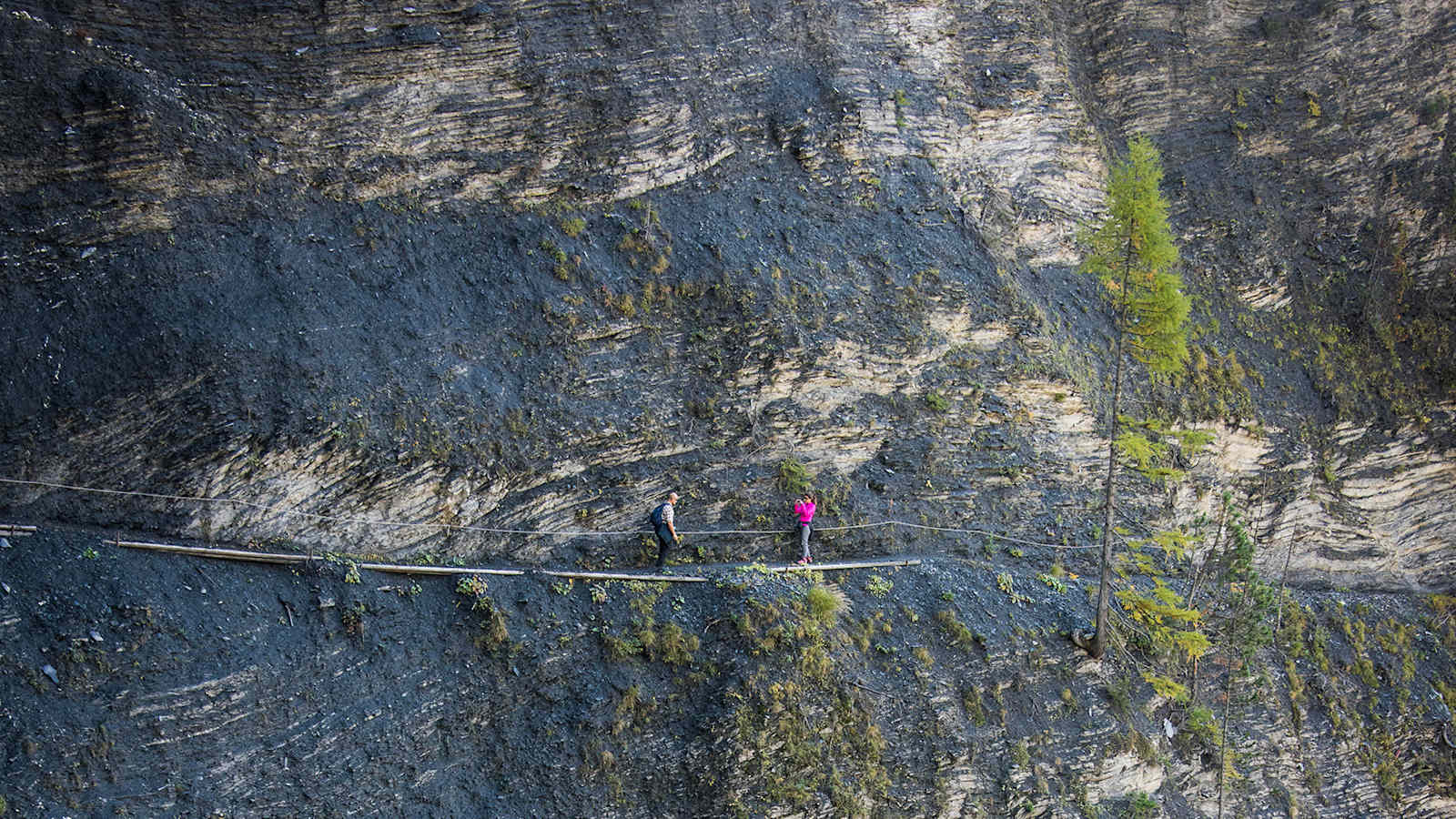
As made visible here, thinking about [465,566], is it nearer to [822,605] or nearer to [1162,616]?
[822,605]

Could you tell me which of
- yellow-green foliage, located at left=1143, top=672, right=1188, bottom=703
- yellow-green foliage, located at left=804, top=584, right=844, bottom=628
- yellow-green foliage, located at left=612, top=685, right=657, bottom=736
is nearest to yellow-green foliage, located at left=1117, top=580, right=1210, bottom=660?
yellow-green foliage, located at left=1143, top=672, right=1188, bottom=703

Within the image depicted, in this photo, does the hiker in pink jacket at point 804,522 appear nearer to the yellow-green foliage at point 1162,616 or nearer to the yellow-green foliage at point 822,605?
the yellow-green foliage at point 822,605

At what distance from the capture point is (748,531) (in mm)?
19672

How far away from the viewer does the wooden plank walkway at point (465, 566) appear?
50.8ft

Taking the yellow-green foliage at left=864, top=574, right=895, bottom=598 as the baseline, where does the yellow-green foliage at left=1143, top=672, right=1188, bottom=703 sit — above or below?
below

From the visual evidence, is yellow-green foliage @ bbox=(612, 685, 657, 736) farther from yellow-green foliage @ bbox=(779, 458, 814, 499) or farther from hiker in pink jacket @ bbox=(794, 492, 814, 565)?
yellow-green foliage @ bbox=(779, 458, 814, 499)

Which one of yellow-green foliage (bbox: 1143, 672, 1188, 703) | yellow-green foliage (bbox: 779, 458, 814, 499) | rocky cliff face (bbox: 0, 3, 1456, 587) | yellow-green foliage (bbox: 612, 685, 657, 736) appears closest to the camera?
yellow-green foliage (bbox: 612, 685, 657, 736)

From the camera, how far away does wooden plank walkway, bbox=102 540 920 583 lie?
15484 mm

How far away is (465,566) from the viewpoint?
56.9 ft

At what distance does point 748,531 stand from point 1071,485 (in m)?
7.35

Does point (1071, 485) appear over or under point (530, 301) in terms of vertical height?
under

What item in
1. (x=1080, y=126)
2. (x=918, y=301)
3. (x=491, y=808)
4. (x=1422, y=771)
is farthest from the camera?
(x=1080, y=126)

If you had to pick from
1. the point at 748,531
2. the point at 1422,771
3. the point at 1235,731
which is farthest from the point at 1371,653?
the point at 748,531

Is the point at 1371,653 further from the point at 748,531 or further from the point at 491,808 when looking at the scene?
the point at 491,808
